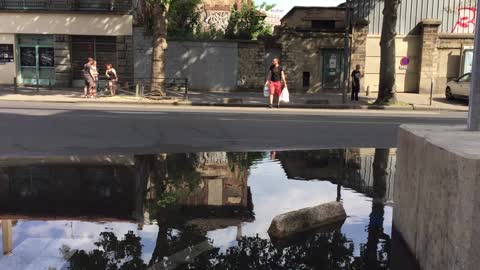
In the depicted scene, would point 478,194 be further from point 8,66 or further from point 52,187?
point 8,66

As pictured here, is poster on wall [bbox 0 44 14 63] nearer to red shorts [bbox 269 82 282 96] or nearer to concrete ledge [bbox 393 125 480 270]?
red shorts [bbox 269 82 282 96]

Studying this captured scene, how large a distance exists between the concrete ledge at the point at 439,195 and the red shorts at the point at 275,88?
14334 mm

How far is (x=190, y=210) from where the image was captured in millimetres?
6375

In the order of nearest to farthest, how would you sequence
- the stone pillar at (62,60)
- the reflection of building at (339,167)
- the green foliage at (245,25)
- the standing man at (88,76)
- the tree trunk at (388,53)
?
the reflection of building at (339,167)
the tree trunk at (388,53)
the standing man at (88,76)
the green foliage at (245,25)
the stone pillar at (62,60)

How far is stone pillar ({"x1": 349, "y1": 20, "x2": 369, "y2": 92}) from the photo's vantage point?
2722 cm

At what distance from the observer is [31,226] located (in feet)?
18.5

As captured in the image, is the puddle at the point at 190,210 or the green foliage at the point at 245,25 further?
the green foliage at the point at 245,25

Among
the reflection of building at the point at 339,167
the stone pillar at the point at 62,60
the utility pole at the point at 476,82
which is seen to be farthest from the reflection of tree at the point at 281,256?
the stone pillar at the point at 62,60

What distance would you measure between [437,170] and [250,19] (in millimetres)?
26679

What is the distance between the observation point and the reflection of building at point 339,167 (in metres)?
8.15

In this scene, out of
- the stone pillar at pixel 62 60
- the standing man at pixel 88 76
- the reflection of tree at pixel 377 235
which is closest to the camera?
the reflection of tree at pixel 377 235

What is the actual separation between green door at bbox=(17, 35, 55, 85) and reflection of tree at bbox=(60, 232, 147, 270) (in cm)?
2594

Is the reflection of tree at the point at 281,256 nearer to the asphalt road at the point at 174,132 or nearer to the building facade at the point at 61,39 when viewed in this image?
the asphalt road at the point at 174,132

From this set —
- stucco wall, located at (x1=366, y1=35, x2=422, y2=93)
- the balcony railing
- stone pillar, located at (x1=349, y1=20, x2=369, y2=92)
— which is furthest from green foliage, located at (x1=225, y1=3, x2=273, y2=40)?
stucco wall, located at (x1=366, y1=35, x2=422, y2=93)
